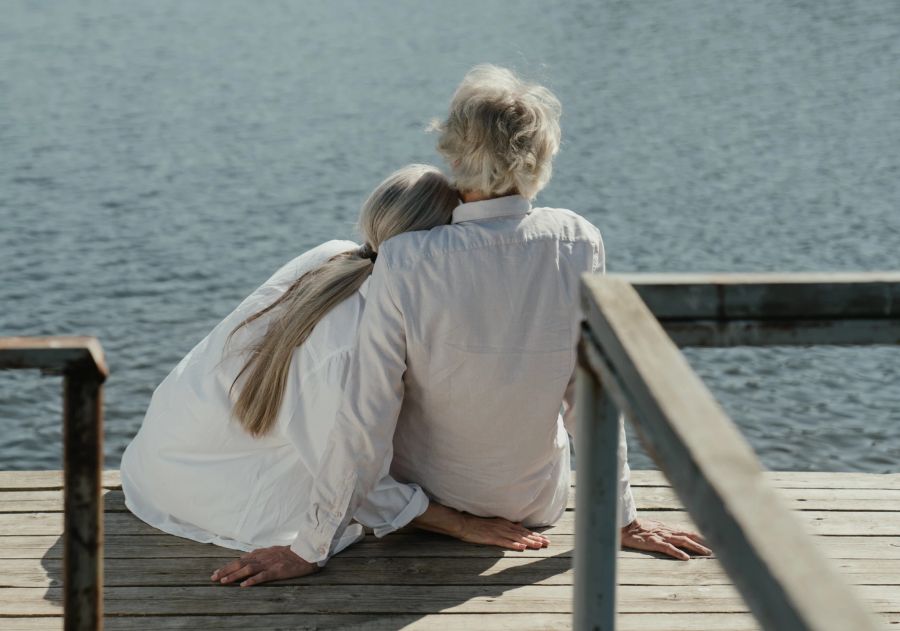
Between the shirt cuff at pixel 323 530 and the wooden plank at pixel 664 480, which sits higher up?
the shirt cuff at pixel 323 530

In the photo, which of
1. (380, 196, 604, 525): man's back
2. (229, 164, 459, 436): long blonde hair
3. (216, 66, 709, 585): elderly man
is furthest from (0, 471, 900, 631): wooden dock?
(229, 164, 459, 436): long blonde hair

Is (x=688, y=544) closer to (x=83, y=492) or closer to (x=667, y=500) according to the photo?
(x=667, y=500)

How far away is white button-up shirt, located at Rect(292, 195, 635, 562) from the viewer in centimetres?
258

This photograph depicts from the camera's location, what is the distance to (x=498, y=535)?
9.35 ft

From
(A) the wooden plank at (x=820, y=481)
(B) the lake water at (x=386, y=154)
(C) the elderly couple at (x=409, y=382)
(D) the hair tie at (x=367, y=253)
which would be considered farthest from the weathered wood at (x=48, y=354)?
(B) the lake water at (x=386, y=154)

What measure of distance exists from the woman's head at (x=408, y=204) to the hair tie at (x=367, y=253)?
0.09 m

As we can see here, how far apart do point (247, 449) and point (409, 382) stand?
0.48 meters

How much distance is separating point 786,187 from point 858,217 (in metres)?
1.02

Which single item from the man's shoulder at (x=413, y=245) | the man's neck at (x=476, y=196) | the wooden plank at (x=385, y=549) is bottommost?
the wooden plank at (x=385, y=549)

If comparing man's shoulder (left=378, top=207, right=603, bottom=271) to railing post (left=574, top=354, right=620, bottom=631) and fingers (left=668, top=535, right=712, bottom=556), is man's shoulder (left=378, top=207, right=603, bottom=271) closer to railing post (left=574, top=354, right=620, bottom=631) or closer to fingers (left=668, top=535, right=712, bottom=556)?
fingers (left=668, top=535, right=712, bottom=556)

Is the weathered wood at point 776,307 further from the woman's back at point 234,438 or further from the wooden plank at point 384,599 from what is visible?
the woman's back at point 234,438

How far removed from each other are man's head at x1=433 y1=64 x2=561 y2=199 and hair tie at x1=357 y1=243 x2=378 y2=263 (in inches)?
12.2

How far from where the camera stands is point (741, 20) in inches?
691

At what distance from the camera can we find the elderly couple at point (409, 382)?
102 inches
